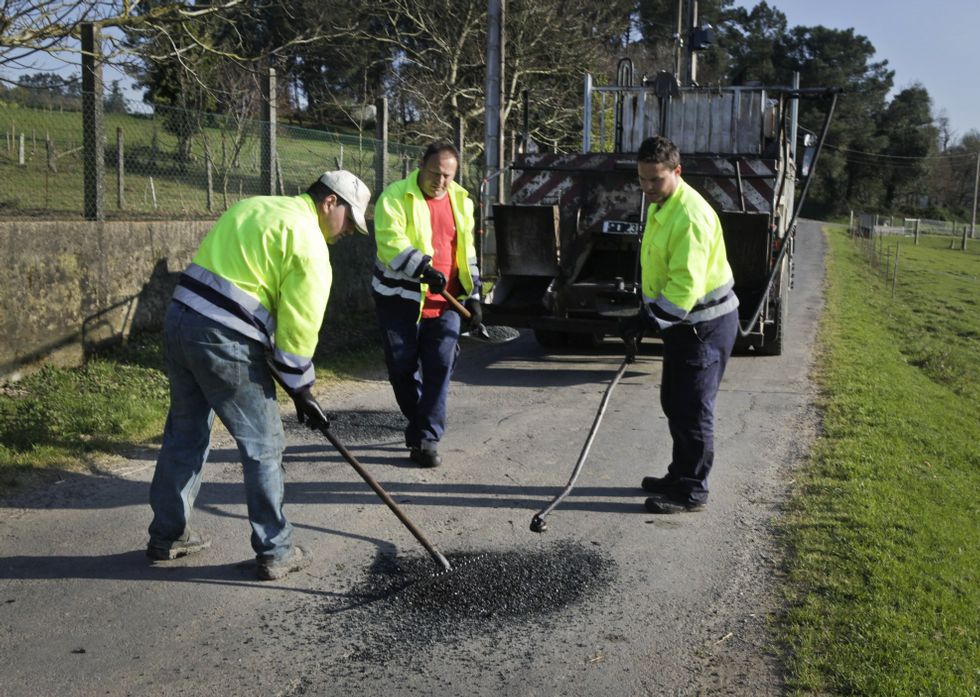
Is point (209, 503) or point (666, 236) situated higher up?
point (666, 236)

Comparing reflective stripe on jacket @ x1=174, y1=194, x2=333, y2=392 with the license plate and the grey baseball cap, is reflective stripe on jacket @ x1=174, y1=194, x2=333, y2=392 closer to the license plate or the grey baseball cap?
the grey baseball cap

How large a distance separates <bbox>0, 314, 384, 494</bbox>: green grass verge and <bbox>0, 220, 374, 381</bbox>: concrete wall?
18 centimetres

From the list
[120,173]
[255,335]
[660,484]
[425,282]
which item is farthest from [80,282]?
[660,484]

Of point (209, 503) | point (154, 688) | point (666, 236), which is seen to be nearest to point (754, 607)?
point (666, 236)

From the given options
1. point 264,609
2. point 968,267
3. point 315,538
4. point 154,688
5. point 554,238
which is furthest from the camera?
point 968,267

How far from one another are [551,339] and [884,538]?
5.81m

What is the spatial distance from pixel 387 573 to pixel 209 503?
4.38 feet

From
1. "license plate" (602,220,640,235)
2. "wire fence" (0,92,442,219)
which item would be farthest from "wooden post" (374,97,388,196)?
"license plate" (602,220,640,235)

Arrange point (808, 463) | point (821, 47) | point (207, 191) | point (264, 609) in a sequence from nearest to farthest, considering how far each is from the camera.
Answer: point (264, 609)
point (808, 463)
point (207, 191)
point (821, 47)

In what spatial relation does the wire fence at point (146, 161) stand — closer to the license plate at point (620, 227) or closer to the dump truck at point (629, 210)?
the dump truck at point (629, 210)

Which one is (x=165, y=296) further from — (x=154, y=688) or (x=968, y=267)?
(x=968, y=267)

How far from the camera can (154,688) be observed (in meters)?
3.36

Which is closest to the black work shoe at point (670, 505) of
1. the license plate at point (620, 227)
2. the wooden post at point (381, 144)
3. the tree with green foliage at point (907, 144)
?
the license plate at point (620, 227)

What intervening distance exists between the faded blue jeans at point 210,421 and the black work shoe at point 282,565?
0.10 feet
